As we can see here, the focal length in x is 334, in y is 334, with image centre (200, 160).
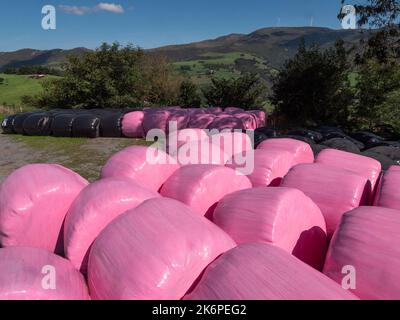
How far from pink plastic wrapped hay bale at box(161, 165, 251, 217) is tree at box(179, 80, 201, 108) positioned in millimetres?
21277

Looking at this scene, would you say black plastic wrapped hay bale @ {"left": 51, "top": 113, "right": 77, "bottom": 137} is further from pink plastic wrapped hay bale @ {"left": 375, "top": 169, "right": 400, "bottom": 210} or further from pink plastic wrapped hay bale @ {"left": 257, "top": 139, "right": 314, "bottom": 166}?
pink plastic wrapped hay bale @ {"left": 375, "top": 169, "right": 400, "bottom": 210}

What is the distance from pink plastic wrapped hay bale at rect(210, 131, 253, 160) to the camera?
6.02m

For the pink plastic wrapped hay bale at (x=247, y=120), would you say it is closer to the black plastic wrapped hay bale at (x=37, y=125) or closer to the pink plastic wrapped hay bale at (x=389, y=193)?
the black plastic wrapped hay bale at (x=37, y=125)

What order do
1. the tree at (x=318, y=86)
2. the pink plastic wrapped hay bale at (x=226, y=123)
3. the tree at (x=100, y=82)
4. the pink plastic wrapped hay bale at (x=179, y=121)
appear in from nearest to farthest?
the pink plastic wrapped hay bale at (x=226, y=123)
the pink plastic wrapped hay bale at (x=179, y=121)
the tree at (x=318, y=86)
the tree at (x=100, y=82)

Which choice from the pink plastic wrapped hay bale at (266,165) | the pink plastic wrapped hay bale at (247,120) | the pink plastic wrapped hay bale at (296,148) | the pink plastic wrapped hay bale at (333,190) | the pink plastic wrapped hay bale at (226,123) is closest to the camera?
the pink plastic wrapped hay bale at (333,190)

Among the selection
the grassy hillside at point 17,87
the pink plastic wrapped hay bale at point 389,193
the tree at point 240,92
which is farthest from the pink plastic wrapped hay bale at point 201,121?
the grassy hillside at point 17,87

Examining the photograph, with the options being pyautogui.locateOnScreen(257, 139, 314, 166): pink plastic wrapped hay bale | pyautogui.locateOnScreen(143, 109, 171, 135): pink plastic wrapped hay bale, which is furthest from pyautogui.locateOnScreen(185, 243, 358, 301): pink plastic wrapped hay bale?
pyautogui.locateOnScreen(143, 109, 171, 135): pink plastic wrapped hay bale

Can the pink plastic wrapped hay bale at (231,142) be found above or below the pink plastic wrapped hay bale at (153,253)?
above

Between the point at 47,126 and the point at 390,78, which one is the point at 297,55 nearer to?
the point at 390,78

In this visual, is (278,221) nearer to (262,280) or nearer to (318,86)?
(262,280)

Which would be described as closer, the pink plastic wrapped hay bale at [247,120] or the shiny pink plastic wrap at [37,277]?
the shiny pink plastic wrap at [37,277]

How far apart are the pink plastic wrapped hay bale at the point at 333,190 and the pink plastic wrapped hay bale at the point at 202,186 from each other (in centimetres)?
81

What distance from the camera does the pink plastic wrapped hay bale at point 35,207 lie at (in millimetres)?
3467
